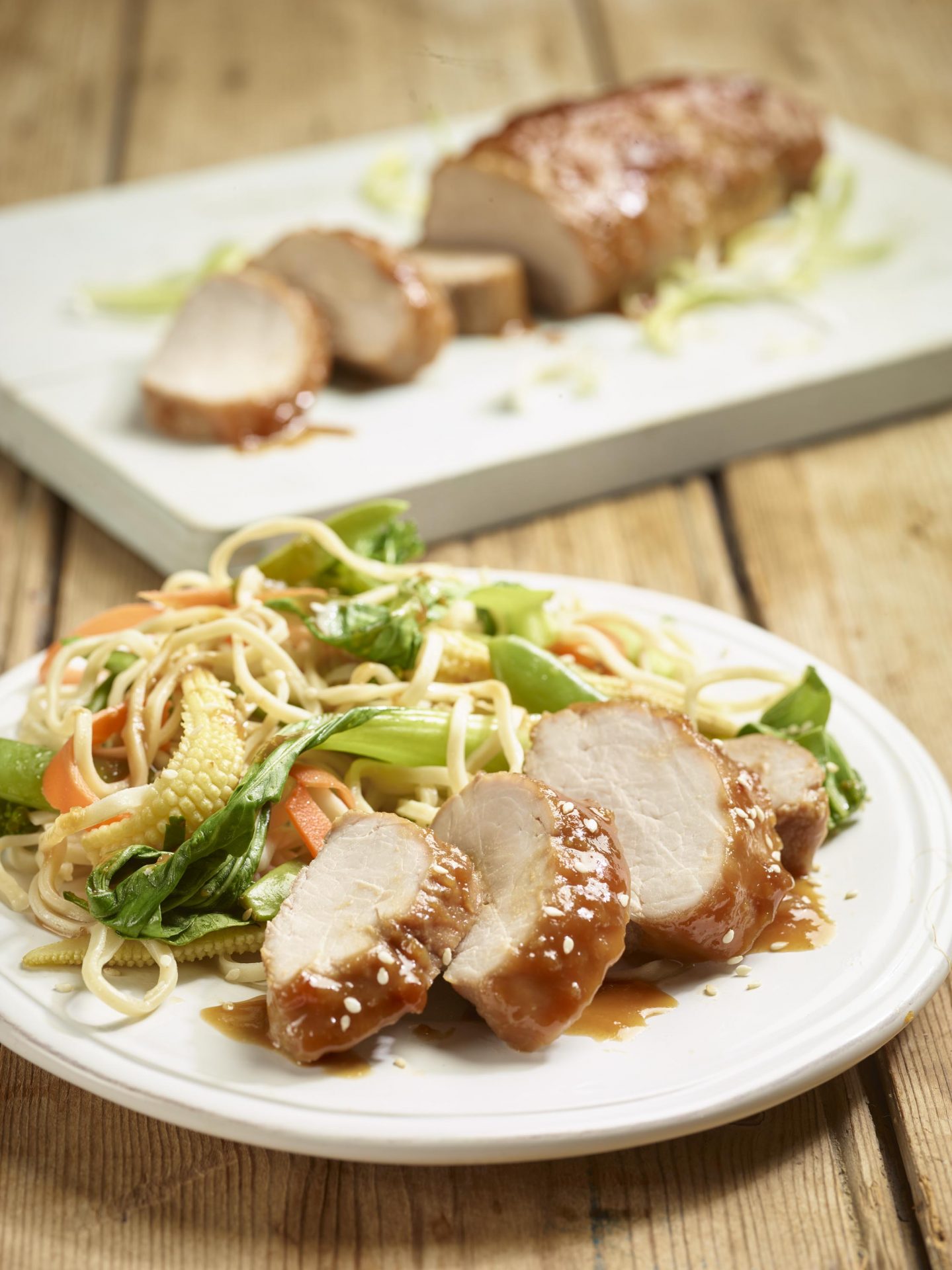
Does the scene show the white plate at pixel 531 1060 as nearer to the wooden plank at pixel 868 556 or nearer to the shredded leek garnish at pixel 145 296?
the wooden plank at pixel 868 556

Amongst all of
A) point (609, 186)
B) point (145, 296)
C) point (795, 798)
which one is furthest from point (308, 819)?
point (609, 186)

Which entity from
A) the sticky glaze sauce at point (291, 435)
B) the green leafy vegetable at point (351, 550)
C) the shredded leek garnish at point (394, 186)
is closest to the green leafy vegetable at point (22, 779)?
the green leafy vegetable at point (351, 550)

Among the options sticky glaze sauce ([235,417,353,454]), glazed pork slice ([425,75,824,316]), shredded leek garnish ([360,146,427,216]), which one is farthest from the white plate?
shredded leek garnish ([360,146,427,216])

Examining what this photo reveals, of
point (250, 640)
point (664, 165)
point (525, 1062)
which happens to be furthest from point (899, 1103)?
point (664, 165)

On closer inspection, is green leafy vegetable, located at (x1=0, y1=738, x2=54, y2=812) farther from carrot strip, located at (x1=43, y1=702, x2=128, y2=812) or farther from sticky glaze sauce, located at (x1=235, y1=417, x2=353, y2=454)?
sticky glaze sauce, located at (x1=235, y1=417, x2=353, y2=454)

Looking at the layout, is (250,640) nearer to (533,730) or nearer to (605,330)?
(533,730)
